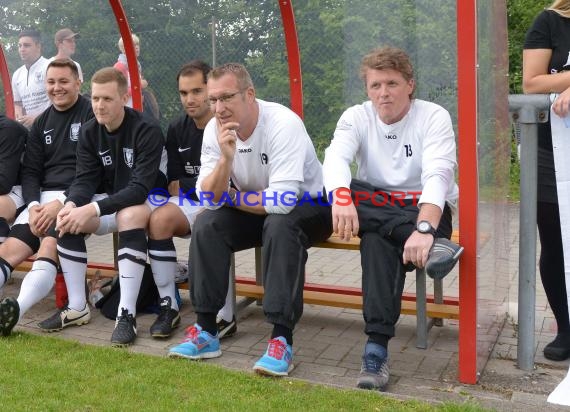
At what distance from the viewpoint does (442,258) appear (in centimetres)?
307

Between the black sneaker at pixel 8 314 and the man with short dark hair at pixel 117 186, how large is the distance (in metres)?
0.29

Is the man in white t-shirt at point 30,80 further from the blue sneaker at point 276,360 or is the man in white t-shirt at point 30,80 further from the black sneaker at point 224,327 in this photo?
the blue sneaker at point 276,360

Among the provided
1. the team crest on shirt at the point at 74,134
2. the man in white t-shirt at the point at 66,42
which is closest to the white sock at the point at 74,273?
→ the team crest on shirt at the point at 74,134

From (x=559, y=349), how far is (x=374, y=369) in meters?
1.05

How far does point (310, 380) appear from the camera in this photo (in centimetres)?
344

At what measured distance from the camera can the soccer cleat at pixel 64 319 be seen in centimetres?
421

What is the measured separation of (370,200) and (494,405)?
1.10 m

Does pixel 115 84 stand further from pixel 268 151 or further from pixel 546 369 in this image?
pixel 546 369

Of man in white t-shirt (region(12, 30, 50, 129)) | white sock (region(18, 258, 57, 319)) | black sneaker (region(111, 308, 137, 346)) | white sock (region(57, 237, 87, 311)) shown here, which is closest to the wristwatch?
black sneaker (region(111, 308, 137, 346))

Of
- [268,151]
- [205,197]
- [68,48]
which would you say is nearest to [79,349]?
[205,197]

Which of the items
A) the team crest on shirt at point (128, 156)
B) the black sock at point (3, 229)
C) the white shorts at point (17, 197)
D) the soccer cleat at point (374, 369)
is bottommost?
the soccer cleat at point (374, 369)

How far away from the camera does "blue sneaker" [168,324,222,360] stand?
12.0 feet

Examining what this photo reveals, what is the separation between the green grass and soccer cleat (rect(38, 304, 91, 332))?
0.42 meters

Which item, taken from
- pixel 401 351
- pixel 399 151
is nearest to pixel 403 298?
pixel 401 351
